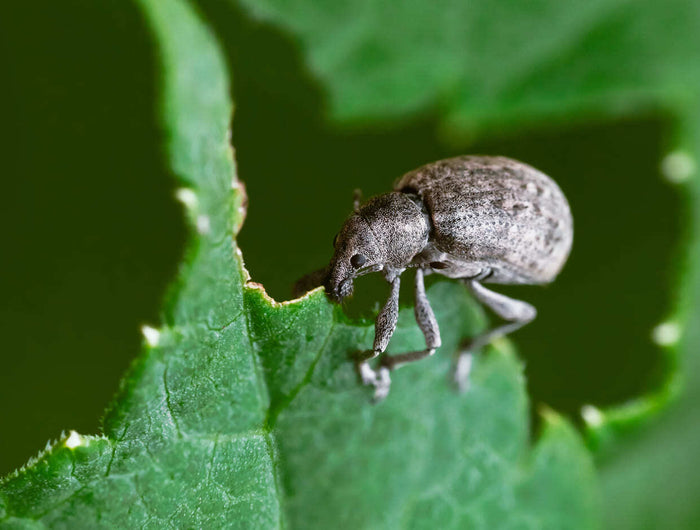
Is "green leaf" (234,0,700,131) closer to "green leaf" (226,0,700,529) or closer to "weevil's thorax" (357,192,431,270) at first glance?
"green leaf" (226,0,700,529)

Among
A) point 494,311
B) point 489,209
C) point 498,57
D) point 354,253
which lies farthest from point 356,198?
point 498,57

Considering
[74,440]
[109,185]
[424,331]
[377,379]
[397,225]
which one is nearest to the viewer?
[74,440]

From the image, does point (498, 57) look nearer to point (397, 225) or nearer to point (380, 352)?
point (397, 225)

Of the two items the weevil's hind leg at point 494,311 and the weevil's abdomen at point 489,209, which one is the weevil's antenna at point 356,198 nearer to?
the weevil's abdomen at point 489,209

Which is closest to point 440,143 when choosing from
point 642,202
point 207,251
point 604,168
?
point 604,168

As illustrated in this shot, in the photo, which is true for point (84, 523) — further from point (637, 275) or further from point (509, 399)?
point (637, 275)

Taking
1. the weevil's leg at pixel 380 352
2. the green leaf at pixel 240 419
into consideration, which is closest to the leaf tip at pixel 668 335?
the green leaf at pixel 240 419
